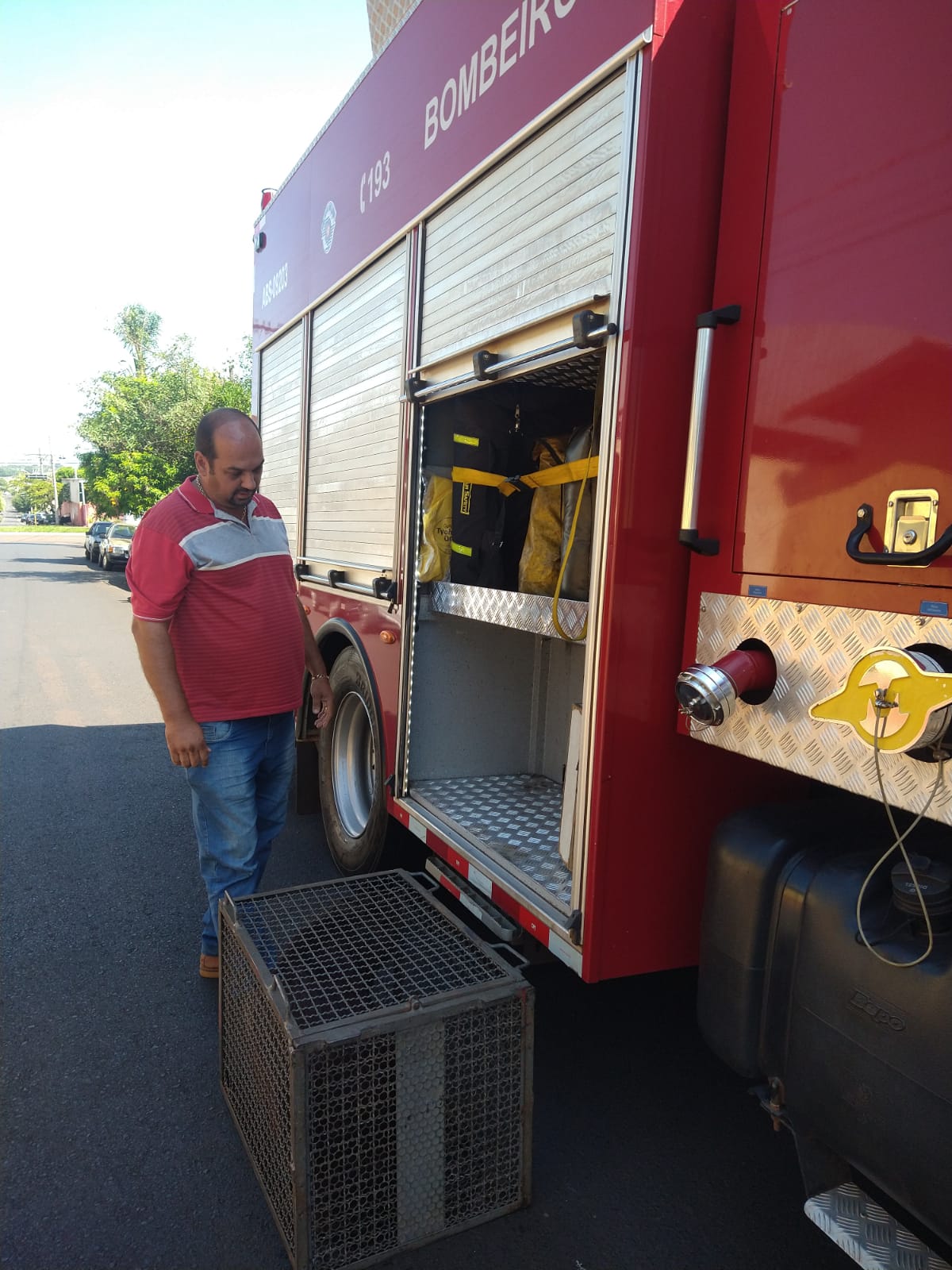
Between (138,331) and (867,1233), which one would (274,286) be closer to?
(867,1233)

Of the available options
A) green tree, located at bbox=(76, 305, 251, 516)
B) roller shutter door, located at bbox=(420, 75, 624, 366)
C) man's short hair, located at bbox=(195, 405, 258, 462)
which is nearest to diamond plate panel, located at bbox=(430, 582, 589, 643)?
roller shutter door, located at bbox=(420, 75, 624, 366)

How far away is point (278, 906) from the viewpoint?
8.97ft

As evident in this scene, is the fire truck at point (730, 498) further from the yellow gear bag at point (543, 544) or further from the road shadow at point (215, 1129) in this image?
the road shadow at point (215, 1129)

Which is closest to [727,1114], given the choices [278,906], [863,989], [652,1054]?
[652,1054]

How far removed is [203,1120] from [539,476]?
2.43 meters

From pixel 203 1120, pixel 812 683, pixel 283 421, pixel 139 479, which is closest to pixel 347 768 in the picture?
pixel 203 1120

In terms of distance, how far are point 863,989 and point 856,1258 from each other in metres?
0.54

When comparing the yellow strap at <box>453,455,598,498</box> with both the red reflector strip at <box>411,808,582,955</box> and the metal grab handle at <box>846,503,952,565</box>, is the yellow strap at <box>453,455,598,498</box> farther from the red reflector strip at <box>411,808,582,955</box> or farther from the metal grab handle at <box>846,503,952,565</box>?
the red reflector strip at <box>411,808,582,955</box>

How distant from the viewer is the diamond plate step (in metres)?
1.64

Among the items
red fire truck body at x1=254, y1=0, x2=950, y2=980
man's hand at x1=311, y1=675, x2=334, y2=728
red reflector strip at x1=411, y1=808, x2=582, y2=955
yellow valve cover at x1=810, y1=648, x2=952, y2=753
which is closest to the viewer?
yellow valve cover at x1=810, y1=648, x2=952, y2=753

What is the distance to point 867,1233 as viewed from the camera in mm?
1702

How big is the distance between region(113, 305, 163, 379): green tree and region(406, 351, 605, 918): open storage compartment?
1467 inches

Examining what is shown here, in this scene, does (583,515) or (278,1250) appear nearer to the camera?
(278,1250)

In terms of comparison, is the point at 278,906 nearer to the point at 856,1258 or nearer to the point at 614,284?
the point at 856,1258
